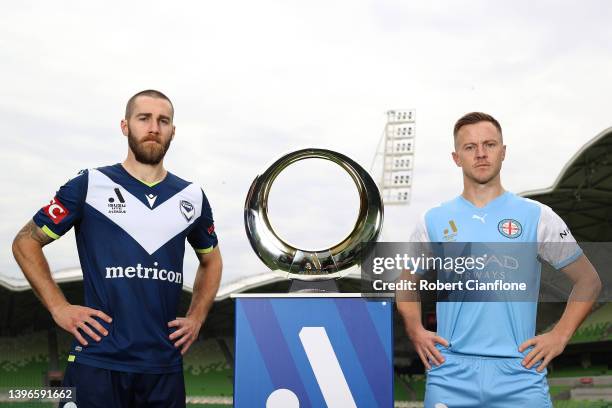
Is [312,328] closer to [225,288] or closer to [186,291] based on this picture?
[186,291]

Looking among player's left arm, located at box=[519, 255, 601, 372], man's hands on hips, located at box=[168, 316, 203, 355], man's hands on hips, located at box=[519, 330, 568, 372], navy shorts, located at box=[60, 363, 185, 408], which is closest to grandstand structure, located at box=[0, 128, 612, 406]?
player's left arm, located at box=[519, 255, 601, 372]

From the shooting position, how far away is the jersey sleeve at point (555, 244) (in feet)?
8.89

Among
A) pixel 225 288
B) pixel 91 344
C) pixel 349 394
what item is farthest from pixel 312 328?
pixel 225 288

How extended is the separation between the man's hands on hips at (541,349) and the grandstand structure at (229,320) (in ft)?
65.9

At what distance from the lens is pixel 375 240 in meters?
2.79

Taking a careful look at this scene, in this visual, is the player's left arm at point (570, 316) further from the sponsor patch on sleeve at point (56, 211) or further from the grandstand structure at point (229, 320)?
the grandstand structure at point (229, 320)

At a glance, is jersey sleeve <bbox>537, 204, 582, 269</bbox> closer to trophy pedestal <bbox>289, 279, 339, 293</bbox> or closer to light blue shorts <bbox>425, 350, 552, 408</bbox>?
light blue shorts <bbox>425, 350, 552, 408</bbox>

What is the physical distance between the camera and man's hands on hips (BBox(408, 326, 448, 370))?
2582 mm

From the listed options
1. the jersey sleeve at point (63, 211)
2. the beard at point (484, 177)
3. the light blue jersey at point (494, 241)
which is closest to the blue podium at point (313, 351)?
the light blue jersey at point (494, 241)

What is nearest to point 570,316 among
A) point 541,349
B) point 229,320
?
point 541,349

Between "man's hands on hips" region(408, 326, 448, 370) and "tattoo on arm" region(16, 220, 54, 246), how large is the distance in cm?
160

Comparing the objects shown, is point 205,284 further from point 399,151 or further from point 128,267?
point 399,151

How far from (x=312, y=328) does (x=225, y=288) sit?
25.7m

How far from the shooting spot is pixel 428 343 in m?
2.59
